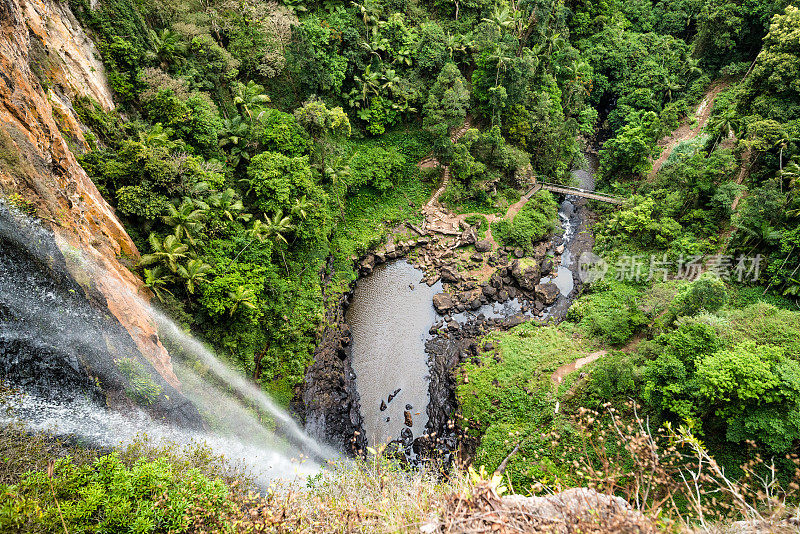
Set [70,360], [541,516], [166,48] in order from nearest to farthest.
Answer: [541,516] < [70,360] < [166,48]

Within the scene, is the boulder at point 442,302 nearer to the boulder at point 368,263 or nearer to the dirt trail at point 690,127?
the boulder at point 368,263

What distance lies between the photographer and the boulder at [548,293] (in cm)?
2889

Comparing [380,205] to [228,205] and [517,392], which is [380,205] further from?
[517,392]

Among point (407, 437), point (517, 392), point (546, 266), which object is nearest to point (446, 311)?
point (517, 392)

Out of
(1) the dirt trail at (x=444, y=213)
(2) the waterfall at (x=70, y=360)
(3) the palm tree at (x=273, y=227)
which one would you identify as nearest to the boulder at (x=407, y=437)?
(2) the waterfall at (x=70, y=360)

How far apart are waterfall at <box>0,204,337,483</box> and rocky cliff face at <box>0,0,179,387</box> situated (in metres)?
0.44

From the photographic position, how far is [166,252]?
1702 cm

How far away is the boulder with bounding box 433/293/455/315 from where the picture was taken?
27938 millimetres

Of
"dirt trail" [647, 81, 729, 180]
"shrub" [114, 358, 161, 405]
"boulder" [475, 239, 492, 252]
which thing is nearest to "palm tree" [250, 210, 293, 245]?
"shrub" [114, 358, 161, 405]

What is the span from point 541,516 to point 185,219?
18.3 meters

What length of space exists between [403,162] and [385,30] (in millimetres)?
11330

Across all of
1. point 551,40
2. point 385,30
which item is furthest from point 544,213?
point 385,30

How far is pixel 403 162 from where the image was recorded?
33875 mm

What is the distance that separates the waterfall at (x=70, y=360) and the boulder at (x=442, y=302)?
15103mm
